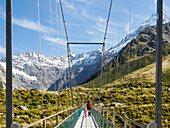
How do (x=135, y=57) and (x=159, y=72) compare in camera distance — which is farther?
(x=135, y=57)

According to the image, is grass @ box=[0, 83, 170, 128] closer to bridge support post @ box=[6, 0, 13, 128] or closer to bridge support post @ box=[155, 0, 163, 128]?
bridge support post @ box=[6, 0, 13, 128]

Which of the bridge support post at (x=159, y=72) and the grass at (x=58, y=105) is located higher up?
the bridge support post at (x=159, y=72)

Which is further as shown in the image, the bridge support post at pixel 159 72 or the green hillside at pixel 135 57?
the green hillside at pixel 135 57

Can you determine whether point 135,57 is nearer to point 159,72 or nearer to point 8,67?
point 159,72

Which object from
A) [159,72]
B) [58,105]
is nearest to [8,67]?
[159,72]

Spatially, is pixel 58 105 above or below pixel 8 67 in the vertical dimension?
below

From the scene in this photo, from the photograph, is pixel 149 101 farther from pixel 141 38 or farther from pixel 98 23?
pixel 141 38

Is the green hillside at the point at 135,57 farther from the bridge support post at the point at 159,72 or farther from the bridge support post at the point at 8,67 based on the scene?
the bridge support post at the point at 8,67

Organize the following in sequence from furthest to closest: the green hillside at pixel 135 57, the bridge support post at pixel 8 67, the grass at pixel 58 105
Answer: the green hillside at pixel 135 57
the grass at pixel 58 105
the bridge support post at pixel 8 67

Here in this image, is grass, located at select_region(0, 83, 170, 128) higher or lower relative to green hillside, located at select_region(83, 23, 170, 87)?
lower

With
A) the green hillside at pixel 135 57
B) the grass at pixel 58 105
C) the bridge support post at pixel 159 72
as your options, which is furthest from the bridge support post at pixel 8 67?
the green hillside at pixel 135 57

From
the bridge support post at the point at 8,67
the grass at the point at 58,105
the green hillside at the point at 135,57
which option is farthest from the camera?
the green hillside at the point at 135,57

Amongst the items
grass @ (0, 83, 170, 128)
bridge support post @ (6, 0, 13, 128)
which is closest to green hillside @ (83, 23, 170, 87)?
grass @ (0, 83, 170, 128)

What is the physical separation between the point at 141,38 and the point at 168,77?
350ft
